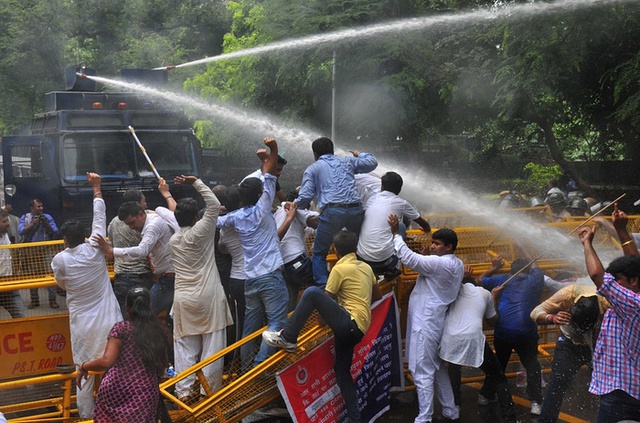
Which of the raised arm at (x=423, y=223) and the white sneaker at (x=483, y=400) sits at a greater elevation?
the raised arm at (x=423, y=223)

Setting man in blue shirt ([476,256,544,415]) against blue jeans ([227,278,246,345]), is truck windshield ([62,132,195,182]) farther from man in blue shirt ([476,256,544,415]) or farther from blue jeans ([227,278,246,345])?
man in blue shirt ([476,256,544,415])

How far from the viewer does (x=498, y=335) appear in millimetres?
6902

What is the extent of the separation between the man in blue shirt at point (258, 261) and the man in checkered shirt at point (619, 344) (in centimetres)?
264

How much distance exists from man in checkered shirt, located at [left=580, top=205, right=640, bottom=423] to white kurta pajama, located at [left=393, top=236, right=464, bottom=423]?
178 cm

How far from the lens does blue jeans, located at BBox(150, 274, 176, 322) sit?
706 cm

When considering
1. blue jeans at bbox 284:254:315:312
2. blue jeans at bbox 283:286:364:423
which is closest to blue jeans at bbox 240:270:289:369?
blue jeans at bbox 284:254:315:312

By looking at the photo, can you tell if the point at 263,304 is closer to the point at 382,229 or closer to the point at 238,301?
Result: the point at 238,301

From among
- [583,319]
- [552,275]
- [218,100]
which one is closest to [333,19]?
[218,100]

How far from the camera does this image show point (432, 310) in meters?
6.62

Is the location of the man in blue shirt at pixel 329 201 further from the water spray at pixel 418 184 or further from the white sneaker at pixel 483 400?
the water spray at pixel 418 184

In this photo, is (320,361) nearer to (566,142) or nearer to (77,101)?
(77,101)

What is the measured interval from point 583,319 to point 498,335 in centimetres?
146

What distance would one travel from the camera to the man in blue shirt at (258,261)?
648cm

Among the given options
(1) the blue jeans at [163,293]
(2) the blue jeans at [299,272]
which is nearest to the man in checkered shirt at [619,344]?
(2) the blue jeans at [299,272]
